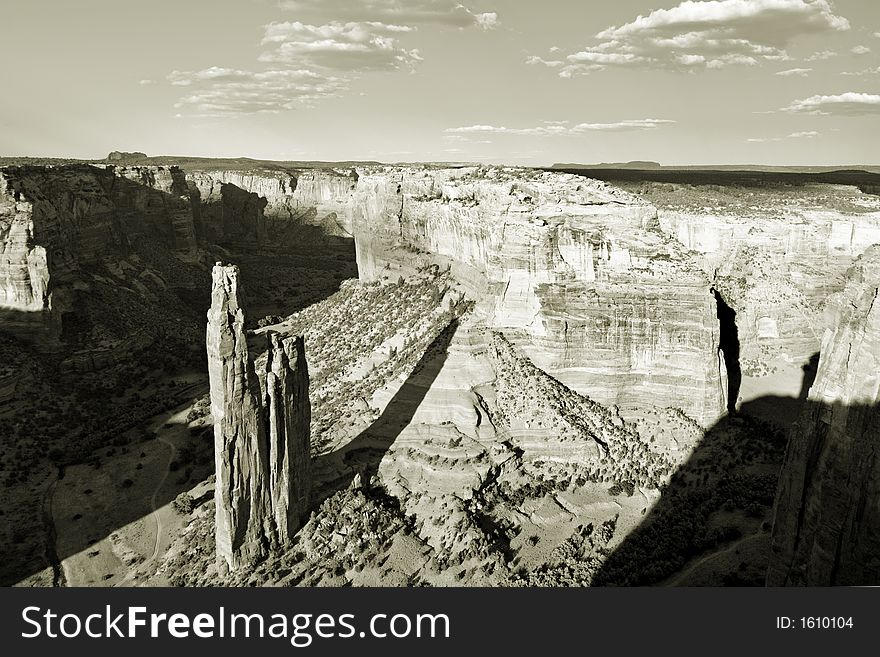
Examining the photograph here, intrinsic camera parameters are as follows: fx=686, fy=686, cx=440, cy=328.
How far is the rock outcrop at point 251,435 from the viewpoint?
112 feet

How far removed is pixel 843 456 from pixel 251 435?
2634 cm

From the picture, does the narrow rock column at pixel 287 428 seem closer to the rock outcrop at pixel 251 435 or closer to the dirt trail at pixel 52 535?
the rock outcrop at pixel 251 435

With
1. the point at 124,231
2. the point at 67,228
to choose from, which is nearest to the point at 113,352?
the point at 67,228

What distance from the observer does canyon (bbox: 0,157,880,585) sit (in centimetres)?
3469

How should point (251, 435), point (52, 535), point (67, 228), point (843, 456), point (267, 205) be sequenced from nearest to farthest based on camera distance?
point (843, 456), point (251, 435), point (52, 535), point (67, 228), point (267, 205)

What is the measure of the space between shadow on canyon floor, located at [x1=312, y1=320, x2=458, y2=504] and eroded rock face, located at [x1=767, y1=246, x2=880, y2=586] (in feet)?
85.3

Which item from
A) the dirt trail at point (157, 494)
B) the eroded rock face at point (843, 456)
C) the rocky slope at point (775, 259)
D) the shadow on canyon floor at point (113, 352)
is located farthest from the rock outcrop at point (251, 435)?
the rocky slope at point (775, 259)

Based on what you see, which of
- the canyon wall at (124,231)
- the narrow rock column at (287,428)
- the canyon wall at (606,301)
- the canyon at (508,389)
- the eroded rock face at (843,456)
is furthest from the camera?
→ the canyon wall at (124,231)

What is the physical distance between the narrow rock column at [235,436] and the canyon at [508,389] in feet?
0.42

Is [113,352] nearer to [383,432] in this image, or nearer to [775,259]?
[383,432]

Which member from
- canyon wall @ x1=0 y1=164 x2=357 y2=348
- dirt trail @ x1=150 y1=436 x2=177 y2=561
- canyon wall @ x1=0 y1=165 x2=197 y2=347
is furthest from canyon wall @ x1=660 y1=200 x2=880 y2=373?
canyon wall @ x1=0 y1=165 x2=197 y2=347

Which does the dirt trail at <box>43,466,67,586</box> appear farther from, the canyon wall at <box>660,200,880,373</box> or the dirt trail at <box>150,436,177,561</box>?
the canyon wall at <box>660,200,880,373</box>

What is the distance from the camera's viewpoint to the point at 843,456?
23.1 meters
